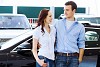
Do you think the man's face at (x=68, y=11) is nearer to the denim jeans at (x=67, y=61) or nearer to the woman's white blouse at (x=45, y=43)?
the woman's white blouse at (x=45, y=43)

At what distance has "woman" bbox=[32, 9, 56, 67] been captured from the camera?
419cm

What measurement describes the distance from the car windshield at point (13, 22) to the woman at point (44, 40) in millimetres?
5784

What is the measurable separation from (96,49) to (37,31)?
1480mm

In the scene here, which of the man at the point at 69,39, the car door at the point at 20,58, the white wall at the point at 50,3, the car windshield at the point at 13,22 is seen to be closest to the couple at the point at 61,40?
the man at the point at 69,39

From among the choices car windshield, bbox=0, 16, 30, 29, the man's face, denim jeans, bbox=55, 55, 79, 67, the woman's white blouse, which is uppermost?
the man's face

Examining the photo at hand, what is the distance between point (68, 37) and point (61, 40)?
0.11 m

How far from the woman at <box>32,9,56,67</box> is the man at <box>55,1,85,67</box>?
92 millimetres

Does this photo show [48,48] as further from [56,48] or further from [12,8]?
[12,8]

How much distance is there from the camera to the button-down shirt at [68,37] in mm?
4164

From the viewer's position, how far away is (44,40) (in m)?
4.20

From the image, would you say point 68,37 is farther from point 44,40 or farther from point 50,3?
point 50,3

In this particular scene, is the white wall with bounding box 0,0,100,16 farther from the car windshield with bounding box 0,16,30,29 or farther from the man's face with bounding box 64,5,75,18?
the man's face with bounding box 64,5,75,18

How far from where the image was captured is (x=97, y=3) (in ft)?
66.6

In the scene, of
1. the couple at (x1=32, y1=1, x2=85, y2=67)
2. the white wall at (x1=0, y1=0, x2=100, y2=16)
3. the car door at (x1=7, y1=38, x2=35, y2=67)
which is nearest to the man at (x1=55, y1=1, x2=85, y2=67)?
the couple at (x1=32, y1=1, x2=85, y2=67)
